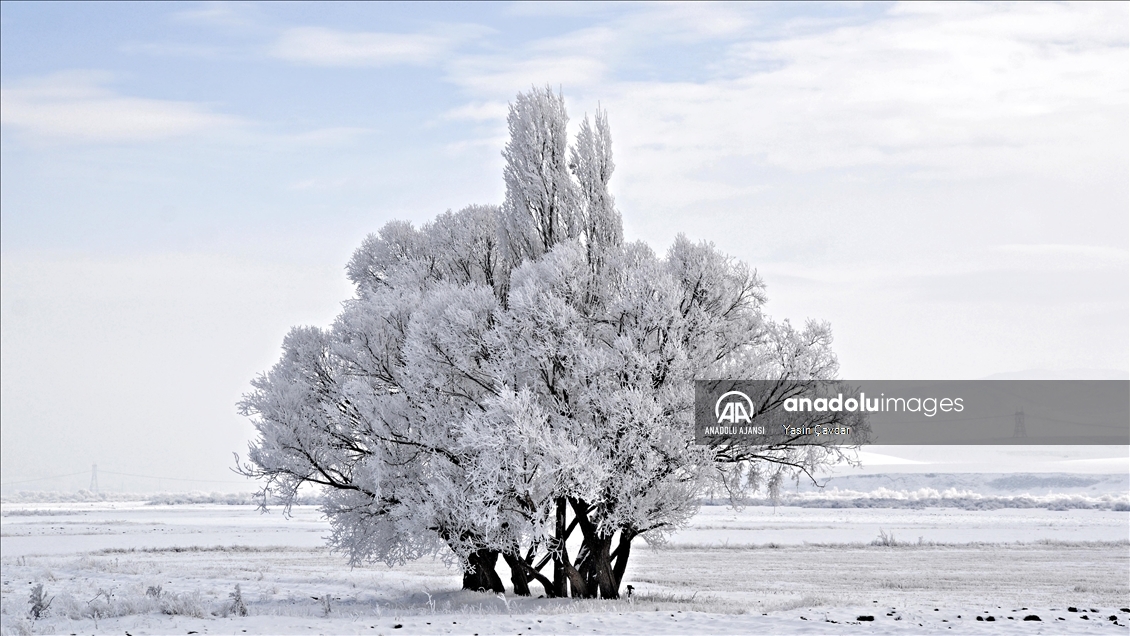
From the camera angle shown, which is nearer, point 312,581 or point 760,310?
point 760,310

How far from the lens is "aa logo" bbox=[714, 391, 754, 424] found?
2333cm

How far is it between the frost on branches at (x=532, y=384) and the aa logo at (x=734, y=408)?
72 cm

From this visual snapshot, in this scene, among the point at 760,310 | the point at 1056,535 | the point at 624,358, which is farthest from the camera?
the point at 1056,535

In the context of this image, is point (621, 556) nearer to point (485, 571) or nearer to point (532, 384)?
point (485, 571)

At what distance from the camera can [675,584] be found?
101 ft

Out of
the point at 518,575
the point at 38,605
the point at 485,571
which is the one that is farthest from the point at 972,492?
the point at 38,605

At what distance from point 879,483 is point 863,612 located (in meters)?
92.3

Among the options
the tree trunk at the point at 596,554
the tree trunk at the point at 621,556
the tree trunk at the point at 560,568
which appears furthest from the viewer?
the tree trunk at the point at 560,568

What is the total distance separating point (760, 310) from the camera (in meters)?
25.6

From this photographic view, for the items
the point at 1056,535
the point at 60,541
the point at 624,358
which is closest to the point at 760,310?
the point at 624,358

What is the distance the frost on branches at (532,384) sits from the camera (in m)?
22.5

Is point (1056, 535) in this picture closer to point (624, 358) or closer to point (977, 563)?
point (977, 563)

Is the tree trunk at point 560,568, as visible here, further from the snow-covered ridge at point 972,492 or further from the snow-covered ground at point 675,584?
the snow-covered ridge at point 972,492

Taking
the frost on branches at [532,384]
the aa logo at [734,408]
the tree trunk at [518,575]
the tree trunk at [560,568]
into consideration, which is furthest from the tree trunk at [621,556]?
the aa logo at [734,408]
